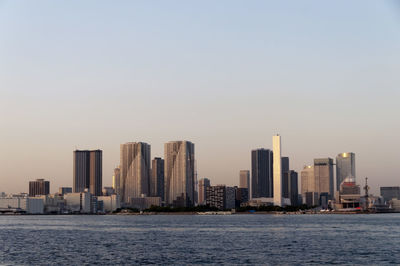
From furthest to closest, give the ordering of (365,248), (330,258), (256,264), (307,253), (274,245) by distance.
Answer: (274,245), (365,248), (307,253), (330,258), (256,264)

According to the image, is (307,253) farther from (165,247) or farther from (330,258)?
(165,247)

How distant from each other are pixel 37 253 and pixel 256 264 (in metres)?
34.2

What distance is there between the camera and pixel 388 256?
81.3 metres

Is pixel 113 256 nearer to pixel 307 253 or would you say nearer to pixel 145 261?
pixel 145 261

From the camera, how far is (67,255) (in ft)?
280

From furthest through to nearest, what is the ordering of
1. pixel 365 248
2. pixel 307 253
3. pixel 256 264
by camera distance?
pixel 365 248 < pixel 307 253 < pixel 256 264

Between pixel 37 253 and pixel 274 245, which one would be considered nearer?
pixel 37 253

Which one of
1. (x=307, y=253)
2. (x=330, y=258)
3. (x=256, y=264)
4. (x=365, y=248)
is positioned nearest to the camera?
(x=256, y=264)

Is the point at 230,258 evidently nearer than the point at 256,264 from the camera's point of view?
No

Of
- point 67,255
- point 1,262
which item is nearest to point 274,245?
point 67,255

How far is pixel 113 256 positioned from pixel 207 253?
1343 centimetres

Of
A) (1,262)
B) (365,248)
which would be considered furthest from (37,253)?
(365,248)

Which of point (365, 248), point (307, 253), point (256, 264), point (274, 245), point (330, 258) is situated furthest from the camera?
point (274, 245)

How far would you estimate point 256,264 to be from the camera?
7312 cm
